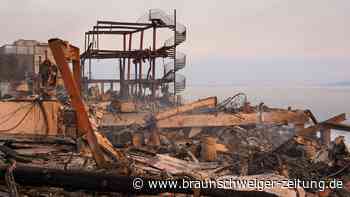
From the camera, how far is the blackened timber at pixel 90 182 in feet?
24.1

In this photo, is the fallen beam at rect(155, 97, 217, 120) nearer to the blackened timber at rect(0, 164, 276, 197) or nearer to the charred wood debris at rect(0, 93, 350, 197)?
the charred wood debris at rect(0, 93, 350, 197)

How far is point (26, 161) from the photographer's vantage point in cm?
827

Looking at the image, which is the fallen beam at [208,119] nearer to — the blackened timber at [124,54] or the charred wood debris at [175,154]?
the charred wood debris at [175,154]

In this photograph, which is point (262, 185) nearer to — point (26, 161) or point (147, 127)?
point (26, 161)

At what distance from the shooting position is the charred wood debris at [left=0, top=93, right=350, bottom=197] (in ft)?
24.3

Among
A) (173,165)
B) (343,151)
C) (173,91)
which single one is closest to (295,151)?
(343,151)

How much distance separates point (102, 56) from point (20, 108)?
67.9 feet

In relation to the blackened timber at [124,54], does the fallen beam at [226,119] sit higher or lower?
lower

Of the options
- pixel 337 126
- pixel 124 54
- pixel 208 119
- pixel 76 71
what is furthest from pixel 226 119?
pixel 124 54

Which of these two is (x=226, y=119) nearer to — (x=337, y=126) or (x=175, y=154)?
(x=337, y=126)

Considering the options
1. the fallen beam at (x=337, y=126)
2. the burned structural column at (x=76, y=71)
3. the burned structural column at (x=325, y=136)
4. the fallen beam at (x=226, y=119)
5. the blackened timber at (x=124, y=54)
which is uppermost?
the blackened timber at (x=124, y=54)

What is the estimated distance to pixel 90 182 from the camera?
7375 millimetres

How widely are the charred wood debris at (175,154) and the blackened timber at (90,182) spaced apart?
0.02 m

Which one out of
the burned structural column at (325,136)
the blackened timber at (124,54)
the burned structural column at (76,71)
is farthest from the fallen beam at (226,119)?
the blackened timber at (124,54)
